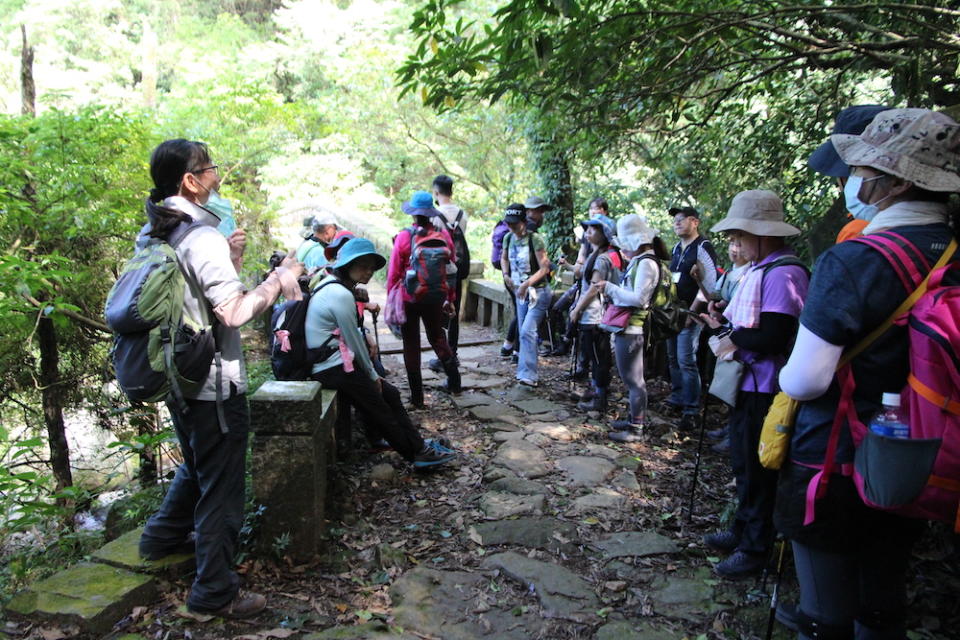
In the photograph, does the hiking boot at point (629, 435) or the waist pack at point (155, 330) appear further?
the hiking boot at point (629, 435)

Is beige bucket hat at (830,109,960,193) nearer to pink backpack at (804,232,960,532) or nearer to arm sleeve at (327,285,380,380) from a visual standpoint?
pink backpack at (804,232,960,532)

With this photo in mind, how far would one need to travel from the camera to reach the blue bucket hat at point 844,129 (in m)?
2.33

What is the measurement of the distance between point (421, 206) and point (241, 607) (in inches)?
158

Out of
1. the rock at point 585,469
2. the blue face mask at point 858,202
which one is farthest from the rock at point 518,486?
the blue face mask at point 858,202

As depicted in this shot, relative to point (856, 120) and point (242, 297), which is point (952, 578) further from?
point (242, 297)

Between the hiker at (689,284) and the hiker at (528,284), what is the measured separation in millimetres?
1463

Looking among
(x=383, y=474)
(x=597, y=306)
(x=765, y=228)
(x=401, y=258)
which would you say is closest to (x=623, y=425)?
(x=597, y=306)

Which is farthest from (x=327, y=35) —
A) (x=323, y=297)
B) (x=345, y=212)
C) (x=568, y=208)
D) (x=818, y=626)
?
(x=818, y=626)

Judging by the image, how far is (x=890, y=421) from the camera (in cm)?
179

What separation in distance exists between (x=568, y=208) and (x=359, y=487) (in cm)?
635

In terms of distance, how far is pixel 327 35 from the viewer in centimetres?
2119

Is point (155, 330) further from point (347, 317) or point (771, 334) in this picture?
point (771, 334)

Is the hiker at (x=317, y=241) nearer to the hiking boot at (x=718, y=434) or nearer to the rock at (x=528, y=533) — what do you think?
the rock at (x=528, y=533)

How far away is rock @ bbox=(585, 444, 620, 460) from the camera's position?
5195 mm
